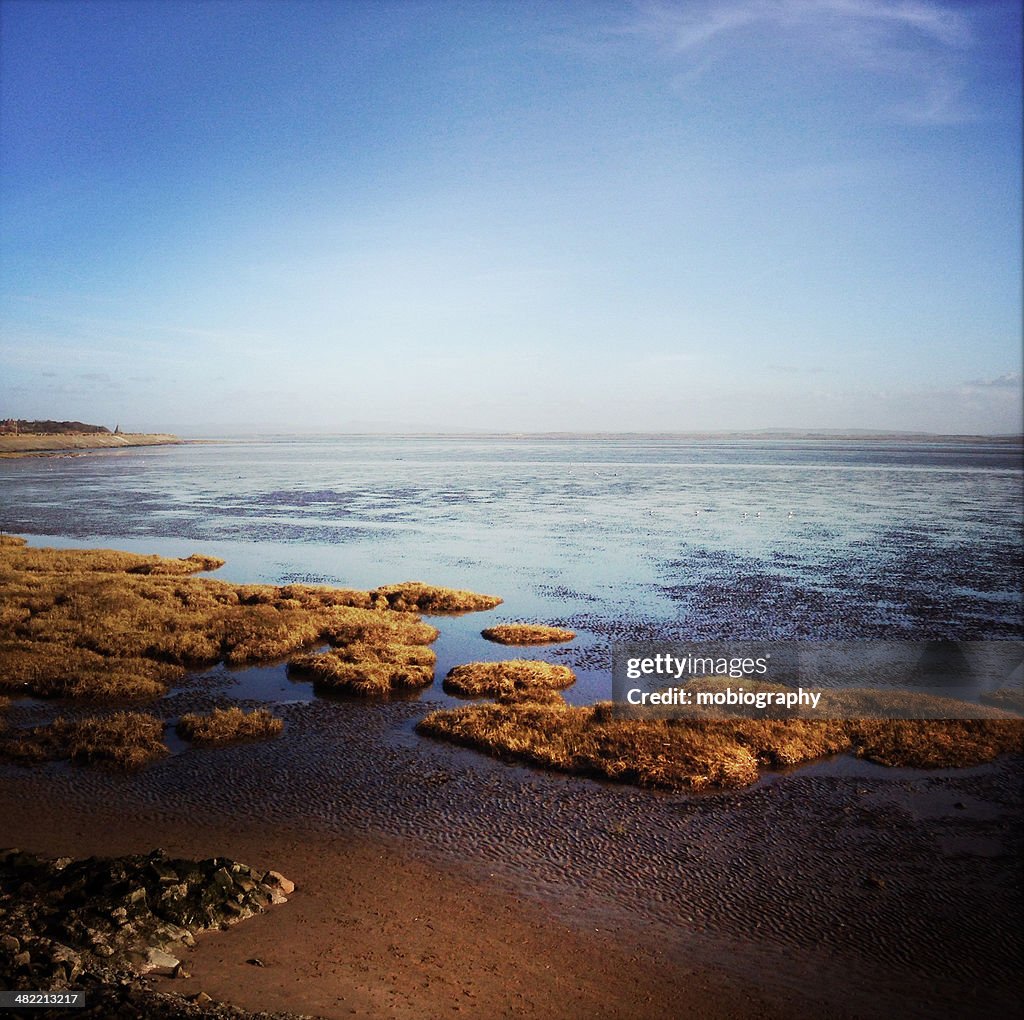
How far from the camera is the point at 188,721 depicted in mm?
18953

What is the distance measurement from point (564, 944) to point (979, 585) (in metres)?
33.9

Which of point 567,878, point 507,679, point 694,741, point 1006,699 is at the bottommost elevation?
point 567,878

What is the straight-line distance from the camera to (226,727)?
18719 mm

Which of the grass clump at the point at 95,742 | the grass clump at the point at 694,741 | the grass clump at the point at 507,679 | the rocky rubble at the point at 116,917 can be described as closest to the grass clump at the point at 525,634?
the grass clump at the point at 507,679

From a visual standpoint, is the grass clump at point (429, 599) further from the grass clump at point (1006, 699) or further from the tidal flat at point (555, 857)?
the grass clump at point (1006, 699)

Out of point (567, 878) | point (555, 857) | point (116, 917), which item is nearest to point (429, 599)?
point (555, 857)

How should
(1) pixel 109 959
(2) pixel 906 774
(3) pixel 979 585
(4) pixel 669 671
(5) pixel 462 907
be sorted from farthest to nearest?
(3) pixel 979 585, (4) pixel 669 671, (2) pixel 906 774, (5) pixel 462 907, (1) pixel 109 959

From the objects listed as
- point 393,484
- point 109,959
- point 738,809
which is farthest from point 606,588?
point 393,484

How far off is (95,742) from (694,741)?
1426cm

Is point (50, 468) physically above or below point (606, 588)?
above

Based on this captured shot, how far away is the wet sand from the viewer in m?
10.1

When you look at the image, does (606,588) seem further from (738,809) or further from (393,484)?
(393,484)

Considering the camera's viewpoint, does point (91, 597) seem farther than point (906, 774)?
Yes

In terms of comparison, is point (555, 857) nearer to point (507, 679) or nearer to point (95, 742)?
point (507, 679)
